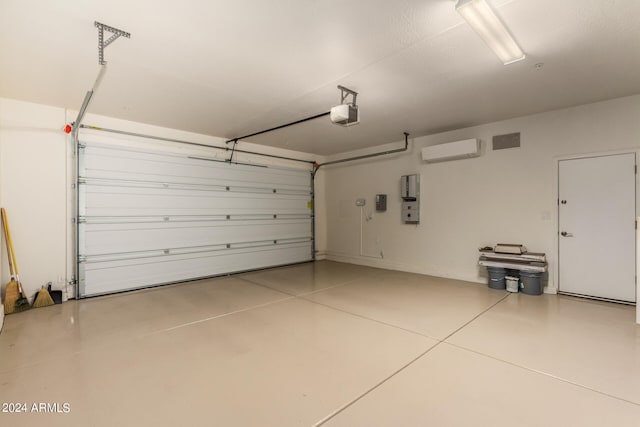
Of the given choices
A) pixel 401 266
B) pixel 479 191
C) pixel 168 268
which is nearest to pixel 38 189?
pixel 168 268

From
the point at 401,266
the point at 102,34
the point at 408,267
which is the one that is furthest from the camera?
the point at 401,266

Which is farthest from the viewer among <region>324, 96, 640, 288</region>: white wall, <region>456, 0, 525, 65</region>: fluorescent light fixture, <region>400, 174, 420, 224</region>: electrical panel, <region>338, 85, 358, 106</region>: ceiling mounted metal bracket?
<region>400, 174, 420, 224</region>: electrical panel

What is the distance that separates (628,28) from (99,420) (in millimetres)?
5058

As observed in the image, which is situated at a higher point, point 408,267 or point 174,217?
point 174,217

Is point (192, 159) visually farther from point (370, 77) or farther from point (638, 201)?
point (638, 201)

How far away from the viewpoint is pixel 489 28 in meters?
2.37

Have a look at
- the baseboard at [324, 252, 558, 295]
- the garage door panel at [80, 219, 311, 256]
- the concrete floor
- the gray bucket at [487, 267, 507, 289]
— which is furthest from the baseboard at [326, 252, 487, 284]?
the garage door panel at [80, 219, 311, 256]

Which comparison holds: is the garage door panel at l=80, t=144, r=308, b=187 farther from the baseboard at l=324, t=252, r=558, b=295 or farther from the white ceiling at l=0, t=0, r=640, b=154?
the baseboard at l=324, t=252, r=558, b=295

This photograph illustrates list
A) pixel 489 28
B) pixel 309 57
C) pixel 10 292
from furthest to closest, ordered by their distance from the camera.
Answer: pixel 10 292 → pixel 309 57 → pixel 489 28

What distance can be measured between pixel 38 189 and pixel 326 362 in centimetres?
473

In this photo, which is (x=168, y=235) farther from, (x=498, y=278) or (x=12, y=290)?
(x=498, y=278)

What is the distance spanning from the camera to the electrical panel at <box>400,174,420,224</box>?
6188 mm

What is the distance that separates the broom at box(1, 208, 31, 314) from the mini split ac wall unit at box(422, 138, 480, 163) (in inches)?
266

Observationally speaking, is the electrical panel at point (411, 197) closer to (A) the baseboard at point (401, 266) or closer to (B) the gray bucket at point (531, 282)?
(A) the baseboard at point (401, 266)
